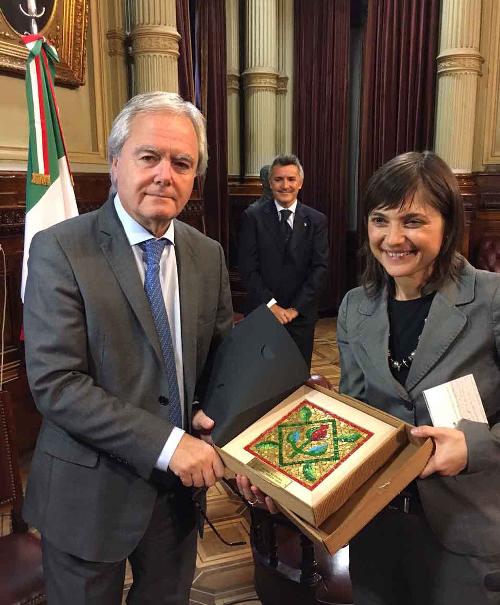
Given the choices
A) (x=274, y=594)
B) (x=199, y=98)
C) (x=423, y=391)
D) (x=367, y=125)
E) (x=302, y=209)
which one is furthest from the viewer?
(x=367, y=125)

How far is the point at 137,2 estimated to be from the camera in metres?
4.00

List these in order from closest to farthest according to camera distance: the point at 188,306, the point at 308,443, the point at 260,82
A: 1. the point at 308,443
2. the point at 188,306
3. the point at 260,82

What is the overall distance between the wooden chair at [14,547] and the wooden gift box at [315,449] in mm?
798

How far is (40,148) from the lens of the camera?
9.83ft

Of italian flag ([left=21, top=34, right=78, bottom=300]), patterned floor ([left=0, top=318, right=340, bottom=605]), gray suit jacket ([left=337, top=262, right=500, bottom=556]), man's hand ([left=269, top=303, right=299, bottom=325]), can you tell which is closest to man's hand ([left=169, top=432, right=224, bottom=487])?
gray suit jacket ([left=337, top=262, right=500, bottom=556])

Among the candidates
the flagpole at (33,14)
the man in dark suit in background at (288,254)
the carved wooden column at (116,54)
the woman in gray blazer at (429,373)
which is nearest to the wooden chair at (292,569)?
the woman in gray blazer at (429,373)

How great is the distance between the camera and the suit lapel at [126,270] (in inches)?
47.3

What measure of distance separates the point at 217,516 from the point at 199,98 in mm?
4034

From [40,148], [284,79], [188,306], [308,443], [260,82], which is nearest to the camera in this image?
[308,443]

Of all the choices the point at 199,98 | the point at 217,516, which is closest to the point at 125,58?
the point at 199,98

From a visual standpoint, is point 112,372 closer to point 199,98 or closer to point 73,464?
point 73,464

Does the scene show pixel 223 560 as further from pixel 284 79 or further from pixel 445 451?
pixel 284 79

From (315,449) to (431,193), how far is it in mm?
586

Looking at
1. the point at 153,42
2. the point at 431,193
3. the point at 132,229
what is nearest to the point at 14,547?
the point at 132,229
